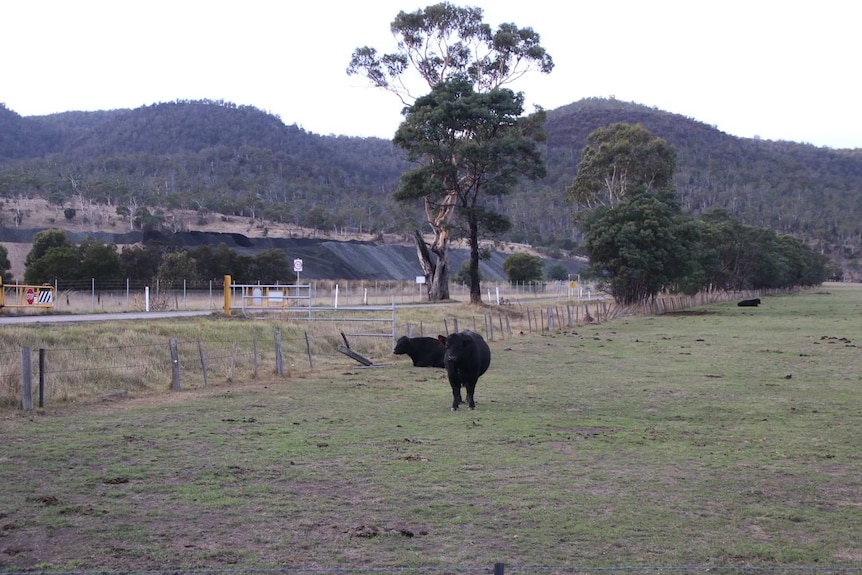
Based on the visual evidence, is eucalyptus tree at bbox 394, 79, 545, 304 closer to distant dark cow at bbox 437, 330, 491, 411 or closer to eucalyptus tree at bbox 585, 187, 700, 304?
eucalyptus tree at bbox 585, 187, 700, 304

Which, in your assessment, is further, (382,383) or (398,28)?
(398,28)

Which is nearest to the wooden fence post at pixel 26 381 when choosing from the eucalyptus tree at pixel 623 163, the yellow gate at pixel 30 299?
the yellow gate at pixel 30 299

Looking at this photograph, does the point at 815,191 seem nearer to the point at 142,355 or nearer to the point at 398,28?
the point at 398,28

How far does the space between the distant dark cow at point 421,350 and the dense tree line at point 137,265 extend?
29.2 metres

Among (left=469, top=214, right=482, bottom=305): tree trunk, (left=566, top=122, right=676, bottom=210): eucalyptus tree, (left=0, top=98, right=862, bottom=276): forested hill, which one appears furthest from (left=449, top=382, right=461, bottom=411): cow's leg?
(left=0, top=98, right=862, bottom=276): forested hill

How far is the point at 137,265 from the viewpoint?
57188mm

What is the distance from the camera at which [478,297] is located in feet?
170

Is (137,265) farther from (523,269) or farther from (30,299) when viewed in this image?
(523,269)

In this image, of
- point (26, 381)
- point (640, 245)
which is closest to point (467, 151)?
point (640, 245)

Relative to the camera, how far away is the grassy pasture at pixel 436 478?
7.06 m

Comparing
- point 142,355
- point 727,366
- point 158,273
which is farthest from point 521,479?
point 158,273

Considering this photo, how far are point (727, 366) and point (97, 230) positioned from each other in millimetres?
71293

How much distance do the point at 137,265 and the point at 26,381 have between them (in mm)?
44705

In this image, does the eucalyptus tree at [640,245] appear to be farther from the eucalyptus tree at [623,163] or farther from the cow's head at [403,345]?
the cow's head at [403,345]
